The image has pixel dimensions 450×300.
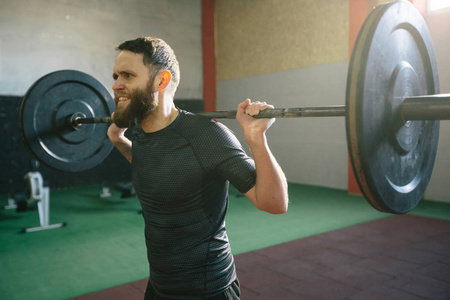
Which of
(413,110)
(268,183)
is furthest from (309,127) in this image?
(268,183)

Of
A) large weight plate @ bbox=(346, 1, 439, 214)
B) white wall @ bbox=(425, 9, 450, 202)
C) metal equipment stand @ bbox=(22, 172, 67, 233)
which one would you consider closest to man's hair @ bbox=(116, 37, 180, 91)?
large weight plate @ bbox=(346, 1, 439, 214)

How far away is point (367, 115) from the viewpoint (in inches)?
36.4

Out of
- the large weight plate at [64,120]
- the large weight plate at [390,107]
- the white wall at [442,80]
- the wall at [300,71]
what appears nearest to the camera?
the large weight plate at [390,107]

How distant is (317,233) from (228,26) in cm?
511

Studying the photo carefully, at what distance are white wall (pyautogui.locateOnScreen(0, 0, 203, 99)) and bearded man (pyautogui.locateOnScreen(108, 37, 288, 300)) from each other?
5338mm

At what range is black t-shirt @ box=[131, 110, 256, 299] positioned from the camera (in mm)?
1086

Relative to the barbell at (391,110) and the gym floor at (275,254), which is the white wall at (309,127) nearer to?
the gym floor at (275,254)

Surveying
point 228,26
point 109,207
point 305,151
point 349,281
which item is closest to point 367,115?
point 349,281

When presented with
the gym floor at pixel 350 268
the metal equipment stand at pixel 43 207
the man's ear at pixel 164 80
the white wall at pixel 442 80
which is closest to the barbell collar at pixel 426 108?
the man's ear at pixel 164 80

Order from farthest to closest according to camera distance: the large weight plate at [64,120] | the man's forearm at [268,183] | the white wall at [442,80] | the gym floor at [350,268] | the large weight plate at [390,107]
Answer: the white wall at [442,80]
the gym floor at [350,268]
the large weight plate at [64,120]
the man's forearm at [268,183]
the large weight plate at [390,107]

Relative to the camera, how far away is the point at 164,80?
1.20 meters

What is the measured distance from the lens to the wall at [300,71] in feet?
17.8

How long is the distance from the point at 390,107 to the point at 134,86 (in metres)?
0.74

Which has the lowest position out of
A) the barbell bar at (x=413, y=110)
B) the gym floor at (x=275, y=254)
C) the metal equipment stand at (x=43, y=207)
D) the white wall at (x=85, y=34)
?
the gym floor at (x=275, y=254)
